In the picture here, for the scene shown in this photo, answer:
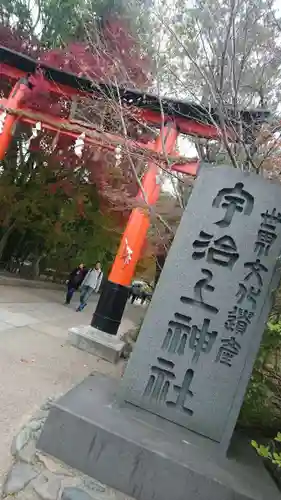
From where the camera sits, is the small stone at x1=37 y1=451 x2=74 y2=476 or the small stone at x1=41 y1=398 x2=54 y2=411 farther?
the small stone at x1=41 y1=398 x2=54 y2=411

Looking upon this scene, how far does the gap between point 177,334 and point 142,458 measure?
1.11 metres

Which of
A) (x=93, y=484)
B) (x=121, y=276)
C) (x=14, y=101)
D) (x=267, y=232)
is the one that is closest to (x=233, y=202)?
(x=267, y=232)

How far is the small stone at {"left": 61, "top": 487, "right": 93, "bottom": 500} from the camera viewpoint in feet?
8.46

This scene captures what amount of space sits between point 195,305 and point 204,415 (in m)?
0.97

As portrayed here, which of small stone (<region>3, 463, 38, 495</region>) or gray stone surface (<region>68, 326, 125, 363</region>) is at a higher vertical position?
gray stone surface (<region>68, 326, 125, 363</region>)

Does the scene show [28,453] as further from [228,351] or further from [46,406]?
[228,351]

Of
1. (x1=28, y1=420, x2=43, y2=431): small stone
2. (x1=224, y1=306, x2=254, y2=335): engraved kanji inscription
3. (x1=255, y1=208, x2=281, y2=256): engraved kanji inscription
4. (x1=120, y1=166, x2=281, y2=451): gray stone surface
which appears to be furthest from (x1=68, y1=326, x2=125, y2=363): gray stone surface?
(x1=255, y1=208, x2=281, y2=256): engraved kanji inscription

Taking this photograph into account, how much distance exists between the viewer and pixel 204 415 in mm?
3355

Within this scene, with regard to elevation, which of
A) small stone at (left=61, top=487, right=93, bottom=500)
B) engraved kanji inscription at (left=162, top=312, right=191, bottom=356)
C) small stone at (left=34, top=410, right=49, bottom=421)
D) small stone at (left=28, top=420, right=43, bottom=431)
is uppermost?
engraved kanji inscription at (left=162, top=312, right=191, bottom=356)

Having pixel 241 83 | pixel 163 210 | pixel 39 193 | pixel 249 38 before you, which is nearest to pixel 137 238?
pixel 163 210

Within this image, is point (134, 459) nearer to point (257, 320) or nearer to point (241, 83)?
point (257, 320)

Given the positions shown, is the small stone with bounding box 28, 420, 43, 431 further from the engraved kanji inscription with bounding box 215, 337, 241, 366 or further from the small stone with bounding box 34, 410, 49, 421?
the engraved kanji inscription with bounding box 215, 337, 241, 366

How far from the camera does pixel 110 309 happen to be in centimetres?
720

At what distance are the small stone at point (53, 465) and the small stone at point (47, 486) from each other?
0.06 meters
